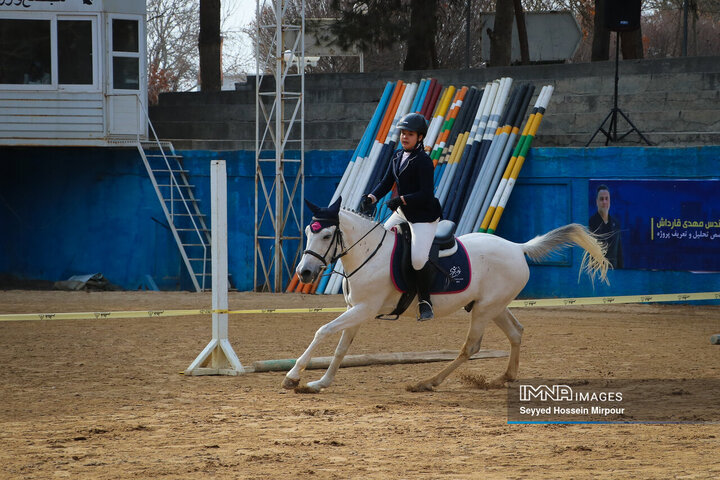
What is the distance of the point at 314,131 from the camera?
25.5 meters

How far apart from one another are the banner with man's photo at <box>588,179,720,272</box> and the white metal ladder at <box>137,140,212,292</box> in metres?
9.60

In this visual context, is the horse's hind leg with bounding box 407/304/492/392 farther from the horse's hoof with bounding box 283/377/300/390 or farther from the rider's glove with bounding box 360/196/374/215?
the rider's glove with bounding box 360/196/374/215

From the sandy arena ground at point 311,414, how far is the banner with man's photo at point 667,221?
3231 millimetres

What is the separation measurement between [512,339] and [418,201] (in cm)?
186

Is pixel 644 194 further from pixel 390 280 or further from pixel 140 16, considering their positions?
pixel 140 16

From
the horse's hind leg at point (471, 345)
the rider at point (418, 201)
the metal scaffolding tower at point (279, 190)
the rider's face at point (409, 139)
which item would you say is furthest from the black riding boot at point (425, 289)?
the metal scaffolding tower at point (279, 190)

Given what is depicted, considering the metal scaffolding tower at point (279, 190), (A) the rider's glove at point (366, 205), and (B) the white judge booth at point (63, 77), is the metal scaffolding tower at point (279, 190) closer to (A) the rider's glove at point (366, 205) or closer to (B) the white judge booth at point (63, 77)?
(B) the white judge booth at point (63, 77)

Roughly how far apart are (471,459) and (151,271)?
17920 mm

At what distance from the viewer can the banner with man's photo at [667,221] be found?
58.4 feet

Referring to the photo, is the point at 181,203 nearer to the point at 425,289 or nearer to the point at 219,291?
the point at 219,291

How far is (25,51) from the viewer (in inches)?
923

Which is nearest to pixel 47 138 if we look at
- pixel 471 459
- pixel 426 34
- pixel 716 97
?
pixel 426 34

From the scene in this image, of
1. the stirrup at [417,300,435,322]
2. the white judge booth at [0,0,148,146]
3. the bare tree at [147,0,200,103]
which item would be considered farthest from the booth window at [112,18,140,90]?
the bare tree at [147,0,200,103]

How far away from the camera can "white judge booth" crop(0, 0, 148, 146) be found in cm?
2322
